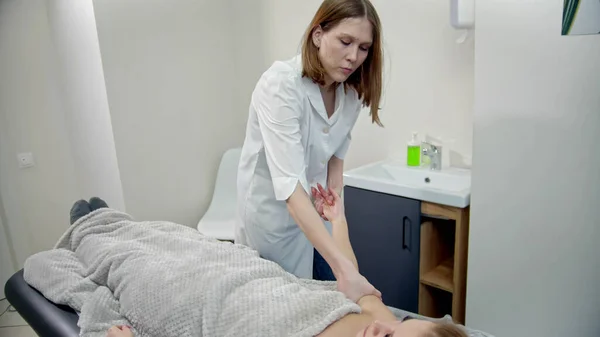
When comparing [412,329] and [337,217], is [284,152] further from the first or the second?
[412,329]

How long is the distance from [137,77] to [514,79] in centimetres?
193

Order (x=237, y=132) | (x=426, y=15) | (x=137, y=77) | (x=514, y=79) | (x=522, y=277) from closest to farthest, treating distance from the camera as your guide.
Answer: (x=514, y=79) → (x=522, y=277) → (x=426, y=15) → (x=137, y=77) → (x=237, y=132)

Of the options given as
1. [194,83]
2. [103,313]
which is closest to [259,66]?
[194,83]

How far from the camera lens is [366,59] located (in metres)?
1.32

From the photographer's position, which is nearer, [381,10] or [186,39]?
[381,10]

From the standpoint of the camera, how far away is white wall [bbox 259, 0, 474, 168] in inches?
81.4

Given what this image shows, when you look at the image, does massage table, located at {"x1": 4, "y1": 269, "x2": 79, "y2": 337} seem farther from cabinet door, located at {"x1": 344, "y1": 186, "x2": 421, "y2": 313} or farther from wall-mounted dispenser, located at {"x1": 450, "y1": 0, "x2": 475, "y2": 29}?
wall-mounted dispenser, located at {"x1": 450, "y1": 0, "x2": 475, "y2": 29}

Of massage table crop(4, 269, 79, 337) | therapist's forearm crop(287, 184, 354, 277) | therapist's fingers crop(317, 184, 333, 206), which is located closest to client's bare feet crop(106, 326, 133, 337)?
massage table crop(4, 269, 79, 337)

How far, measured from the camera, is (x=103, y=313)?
4.24ft

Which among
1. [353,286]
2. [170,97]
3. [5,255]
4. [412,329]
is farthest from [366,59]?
[5,255]

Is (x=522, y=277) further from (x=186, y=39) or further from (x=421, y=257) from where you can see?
(x=186, y=39)

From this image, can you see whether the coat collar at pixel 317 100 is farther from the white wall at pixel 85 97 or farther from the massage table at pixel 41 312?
the white wall at pixel 85 97

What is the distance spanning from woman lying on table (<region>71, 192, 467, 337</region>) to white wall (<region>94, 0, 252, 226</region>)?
4.69 feet

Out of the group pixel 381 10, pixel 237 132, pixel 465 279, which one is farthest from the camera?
pixel 237 132
